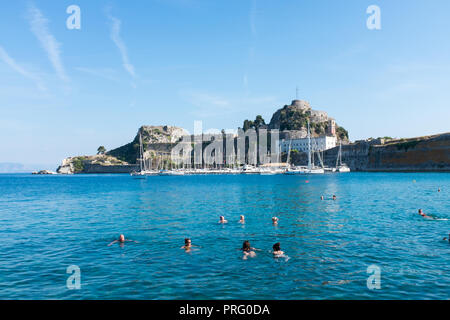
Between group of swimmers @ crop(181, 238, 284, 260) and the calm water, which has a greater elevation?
group of swimmers @ crop(181, 238, 284, 260)

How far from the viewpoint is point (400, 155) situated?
12688 cm

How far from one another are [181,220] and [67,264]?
12069 millimetres

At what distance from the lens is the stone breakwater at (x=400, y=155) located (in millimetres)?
112438

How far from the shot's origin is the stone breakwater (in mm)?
112438

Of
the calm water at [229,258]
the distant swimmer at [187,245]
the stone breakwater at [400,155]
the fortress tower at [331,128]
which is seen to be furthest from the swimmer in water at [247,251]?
the fortress tower at [331,128]

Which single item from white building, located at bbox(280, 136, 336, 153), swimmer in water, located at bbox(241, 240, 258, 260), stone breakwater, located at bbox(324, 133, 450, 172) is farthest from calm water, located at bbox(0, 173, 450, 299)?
white building, located at bbox(280, 136, 336, 153)

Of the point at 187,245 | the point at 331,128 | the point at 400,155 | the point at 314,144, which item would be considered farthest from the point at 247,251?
the point at 331,128

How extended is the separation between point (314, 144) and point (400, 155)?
5441 centimetres

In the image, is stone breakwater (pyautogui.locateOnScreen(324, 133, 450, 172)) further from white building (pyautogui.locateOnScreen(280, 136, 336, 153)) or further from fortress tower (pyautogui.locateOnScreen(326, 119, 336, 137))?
fortress tower (pyautogui.locateOnScreen(326, 119, 336, 137))

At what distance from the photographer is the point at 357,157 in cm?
14925

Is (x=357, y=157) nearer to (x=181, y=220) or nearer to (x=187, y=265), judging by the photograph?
(x=181, y=220)

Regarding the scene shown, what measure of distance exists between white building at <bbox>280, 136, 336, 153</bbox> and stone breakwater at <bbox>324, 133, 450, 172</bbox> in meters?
13.7

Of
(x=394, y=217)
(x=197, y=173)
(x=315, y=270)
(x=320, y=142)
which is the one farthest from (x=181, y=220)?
(x=320, y=142)

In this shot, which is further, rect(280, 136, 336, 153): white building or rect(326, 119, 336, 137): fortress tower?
rect(326, 119, 336, 137): fortress tower
